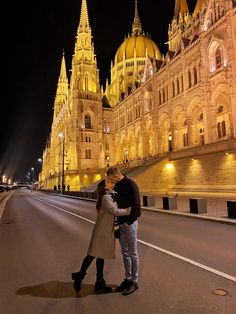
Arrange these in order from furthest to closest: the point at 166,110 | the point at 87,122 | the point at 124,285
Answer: the point at 87,122 → the point at 166,110 → the point at 124,285

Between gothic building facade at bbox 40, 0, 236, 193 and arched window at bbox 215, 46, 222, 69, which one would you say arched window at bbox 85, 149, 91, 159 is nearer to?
gothic building facade at bbox 40, 0, 236, 193

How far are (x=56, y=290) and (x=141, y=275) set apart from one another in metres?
1.64

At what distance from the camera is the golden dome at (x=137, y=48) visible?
79500 mm

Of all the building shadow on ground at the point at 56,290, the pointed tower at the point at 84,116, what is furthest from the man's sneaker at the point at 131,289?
the pointed tower at the point at 84,116

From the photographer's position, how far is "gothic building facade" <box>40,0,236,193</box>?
106 ft

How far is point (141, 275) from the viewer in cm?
549

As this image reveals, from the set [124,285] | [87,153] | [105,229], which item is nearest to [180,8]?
[87,153]

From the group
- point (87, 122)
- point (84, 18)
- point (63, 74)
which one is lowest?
point (87, 122)

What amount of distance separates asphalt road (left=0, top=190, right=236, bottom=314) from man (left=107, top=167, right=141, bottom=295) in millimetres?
225

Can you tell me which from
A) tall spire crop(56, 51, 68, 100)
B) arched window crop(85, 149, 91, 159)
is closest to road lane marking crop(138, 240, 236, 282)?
arched window crop(85, 149, 91, 159)

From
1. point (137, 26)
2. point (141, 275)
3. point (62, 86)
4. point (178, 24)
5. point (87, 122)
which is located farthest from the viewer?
point (62, 86)

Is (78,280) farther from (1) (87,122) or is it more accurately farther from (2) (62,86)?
(2) (62,86)

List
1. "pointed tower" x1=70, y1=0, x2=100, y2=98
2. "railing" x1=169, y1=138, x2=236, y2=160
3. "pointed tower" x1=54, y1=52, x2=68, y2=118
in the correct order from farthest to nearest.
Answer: "pointed tower" x1=54, y1=52, x2=68, y2=118 → "pointed tower" x1=70, y1=0, x2=100, y2=98 → "railing" x1=169, y1=138, x2=236, y2=160

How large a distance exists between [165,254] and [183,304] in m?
3.03
